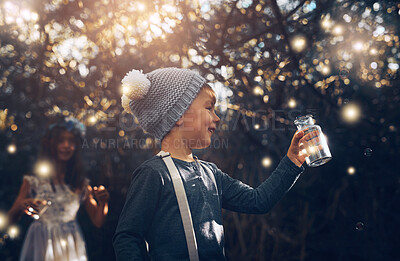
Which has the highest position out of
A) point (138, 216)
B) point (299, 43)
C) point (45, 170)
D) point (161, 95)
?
point (299, 43)

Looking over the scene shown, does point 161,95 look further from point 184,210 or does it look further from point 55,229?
point 55,229

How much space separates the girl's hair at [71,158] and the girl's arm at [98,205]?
15 cm

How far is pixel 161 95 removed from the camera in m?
1.64

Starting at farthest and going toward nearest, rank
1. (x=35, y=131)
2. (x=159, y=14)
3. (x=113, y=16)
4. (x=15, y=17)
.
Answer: (x=35, y=131) < (x=15, y=17) < (x=113, y=16) < (x=159, y=14)

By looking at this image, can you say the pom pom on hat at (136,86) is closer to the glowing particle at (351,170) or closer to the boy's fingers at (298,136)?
the boy's fingers at (298,136)

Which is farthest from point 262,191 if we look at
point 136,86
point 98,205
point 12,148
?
point 12,148

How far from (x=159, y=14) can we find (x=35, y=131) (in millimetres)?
1827

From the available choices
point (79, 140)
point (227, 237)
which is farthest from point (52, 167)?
point (227, 237)

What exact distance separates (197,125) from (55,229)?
1848 millimetres

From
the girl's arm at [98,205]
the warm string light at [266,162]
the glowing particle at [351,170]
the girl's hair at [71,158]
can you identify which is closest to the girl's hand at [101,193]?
the girl's arm at [98,205]

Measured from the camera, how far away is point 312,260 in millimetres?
2623

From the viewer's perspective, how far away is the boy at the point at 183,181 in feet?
4.56

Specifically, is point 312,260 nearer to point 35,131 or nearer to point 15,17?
point 35,131

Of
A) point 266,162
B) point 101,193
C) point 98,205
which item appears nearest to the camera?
point 101,193
